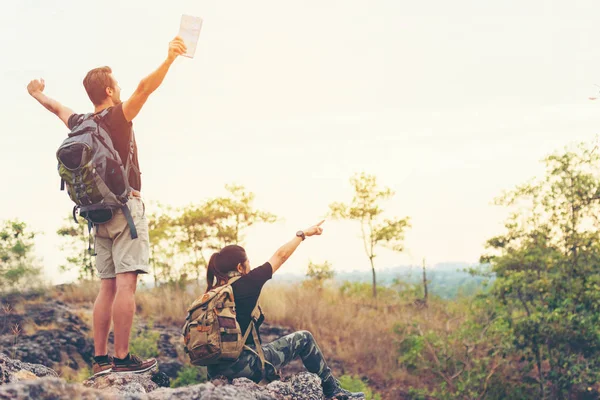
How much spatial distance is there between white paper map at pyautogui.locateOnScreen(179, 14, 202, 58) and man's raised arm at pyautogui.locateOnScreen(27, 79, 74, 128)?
1137 millimetres

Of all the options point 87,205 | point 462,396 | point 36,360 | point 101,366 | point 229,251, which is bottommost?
point 462,396

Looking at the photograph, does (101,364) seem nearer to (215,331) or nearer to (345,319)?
(215,331)

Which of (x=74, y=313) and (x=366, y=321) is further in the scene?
(x=366, y=321)

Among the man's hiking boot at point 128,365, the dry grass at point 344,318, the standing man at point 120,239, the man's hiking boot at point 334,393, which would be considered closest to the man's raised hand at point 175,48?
the standing man at point 120,239

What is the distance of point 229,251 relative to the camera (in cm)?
514

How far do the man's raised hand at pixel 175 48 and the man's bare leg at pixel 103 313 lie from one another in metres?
1.54

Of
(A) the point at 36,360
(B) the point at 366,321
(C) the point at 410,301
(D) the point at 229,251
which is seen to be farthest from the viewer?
(C) the point at 410,301

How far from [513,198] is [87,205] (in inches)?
411

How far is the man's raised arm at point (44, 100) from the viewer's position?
529 centimetres

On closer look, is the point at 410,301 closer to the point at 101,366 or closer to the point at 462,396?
the point at 462,396

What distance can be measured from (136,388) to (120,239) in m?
0.97

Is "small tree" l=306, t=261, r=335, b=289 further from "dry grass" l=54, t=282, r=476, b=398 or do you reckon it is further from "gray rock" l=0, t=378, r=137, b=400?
"gray rock" l=0, t=378, r=137, b=400

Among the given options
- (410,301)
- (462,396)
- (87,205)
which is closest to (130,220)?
(87,205)

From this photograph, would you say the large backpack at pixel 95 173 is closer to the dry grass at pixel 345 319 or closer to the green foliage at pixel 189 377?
the green foliage at pixel 189 377
